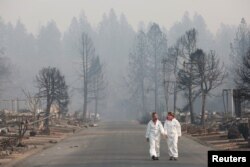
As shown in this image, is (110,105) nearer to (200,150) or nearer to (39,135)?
(39,135)

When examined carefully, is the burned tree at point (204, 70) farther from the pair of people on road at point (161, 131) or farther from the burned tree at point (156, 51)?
the burned tree at point (156, 51)

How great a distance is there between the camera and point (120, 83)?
155375 mm

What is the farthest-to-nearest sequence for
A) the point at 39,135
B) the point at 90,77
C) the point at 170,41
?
1. the point at 170,41
2. the point at 90,77
3. the point at 39,135

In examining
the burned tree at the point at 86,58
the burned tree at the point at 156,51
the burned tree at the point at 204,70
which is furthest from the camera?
the burned tree at the point at 156,51

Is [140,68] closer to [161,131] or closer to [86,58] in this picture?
[86,58]

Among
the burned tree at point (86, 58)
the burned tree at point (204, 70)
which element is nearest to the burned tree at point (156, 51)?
the burned tree at point (86, 58)

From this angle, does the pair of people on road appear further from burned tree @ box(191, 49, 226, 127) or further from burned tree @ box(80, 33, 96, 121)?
burned tree @ box(80, 33, 96, 121)

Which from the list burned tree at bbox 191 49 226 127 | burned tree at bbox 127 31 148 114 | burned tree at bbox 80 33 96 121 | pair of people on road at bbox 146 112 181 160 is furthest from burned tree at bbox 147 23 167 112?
pair of people on road at bbox 146 112 181 160

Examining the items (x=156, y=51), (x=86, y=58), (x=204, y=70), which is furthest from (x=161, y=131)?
(x=156, y=51)

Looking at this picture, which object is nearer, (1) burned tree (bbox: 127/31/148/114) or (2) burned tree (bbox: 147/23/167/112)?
(2) burned tree (bbox: 147/23/167/112)

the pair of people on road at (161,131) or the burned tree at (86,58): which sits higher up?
the burned tree at (86,58)

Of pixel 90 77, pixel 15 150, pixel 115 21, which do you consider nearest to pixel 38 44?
pixel 115 21

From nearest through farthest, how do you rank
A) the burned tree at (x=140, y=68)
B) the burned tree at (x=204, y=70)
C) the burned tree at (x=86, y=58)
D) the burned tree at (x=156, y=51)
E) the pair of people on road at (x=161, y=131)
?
the pair of people on road at (x=161, y=131) < the burned tree at (x=204, y=70) < the burned tree at (x=86, y=58) < the burned tree at (x=156, y=51) < the burned tree at (x=140, y=68)

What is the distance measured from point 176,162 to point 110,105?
12889 centimetres
